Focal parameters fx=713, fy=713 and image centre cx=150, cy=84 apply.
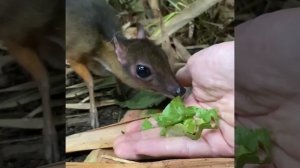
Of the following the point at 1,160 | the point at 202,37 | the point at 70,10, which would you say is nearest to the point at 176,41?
the point at 202,37

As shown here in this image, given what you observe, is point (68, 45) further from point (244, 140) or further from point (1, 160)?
point (244, 140)

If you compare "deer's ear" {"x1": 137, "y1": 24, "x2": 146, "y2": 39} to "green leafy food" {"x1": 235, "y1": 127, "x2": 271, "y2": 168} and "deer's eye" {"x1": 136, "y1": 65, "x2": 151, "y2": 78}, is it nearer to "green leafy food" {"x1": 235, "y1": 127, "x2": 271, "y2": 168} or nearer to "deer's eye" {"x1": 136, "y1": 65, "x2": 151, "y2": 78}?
"deer's eye" {"x1": 136, "y1": 65, "x2": 151, "y2": 78}

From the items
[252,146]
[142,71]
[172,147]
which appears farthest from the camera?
[142,71]

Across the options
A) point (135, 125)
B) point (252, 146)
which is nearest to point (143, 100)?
point (135, 125)

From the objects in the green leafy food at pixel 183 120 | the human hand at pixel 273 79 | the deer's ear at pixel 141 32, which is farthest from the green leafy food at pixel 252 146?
the deer's ear at pixel 141 32

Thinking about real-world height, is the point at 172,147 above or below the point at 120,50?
below

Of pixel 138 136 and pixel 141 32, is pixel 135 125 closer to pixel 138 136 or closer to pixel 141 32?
pixel 138 136

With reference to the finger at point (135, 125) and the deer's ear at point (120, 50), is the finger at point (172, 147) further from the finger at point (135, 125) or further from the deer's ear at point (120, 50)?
the deer's ear at point (120, 50)

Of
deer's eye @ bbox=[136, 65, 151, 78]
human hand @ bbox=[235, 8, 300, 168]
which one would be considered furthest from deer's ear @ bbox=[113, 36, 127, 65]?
human hand @ bbox=[235, 8, 300, 168]
